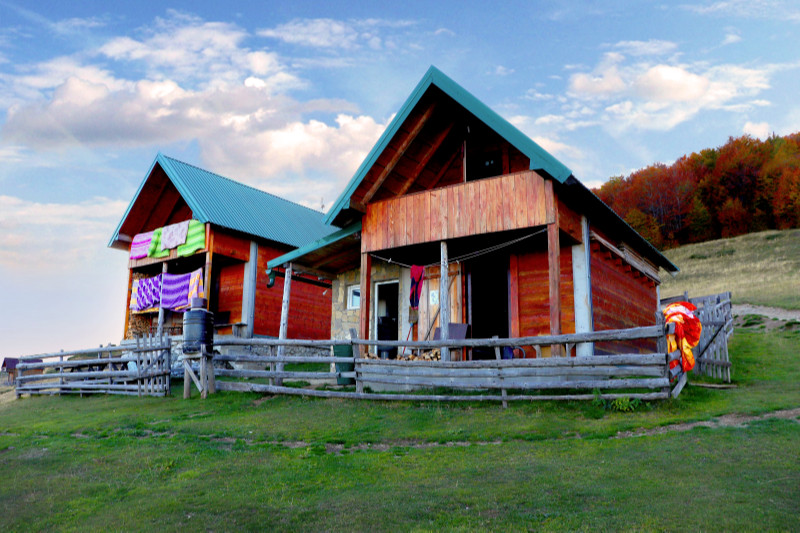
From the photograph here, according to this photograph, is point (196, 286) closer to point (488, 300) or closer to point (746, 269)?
point (488, 300)

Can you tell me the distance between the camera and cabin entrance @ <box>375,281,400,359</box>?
18.9 meters

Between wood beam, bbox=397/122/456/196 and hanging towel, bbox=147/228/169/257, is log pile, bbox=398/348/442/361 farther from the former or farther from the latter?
hanging towel, bbox=147/228/169/257

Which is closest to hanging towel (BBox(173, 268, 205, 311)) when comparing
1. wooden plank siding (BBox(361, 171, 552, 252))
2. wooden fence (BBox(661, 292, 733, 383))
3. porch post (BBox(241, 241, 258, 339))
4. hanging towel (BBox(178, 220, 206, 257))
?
hanging towel (BBox(178, 220, 206, 257))

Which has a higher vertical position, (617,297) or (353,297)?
(353,297)

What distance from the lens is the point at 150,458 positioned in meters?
9.02

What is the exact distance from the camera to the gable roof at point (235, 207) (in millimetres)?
23352

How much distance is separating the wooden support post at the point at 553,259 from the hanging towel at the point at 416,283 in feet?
13.8

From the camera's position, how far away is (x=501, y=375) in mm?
12039

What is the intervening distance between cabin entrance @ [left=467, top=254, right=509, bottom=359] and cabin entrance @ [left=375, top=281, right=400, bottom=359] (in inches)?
86.9

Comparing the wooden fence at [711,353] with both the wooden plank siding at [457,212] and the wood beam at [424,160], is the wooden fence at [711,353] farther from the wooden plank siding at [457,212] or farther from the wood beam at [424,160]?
the wood beam at [424,160]

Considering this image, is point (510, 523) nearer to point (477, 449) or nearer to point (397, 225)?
point (477, 449)

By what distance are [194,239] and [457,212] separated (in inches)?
461

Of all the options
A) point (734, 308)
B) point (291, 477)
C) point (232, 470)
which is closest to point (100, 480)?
point (232, 470)

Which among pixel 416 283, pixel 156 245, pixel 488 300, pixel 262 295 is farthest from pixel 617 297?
pixel 156 245
